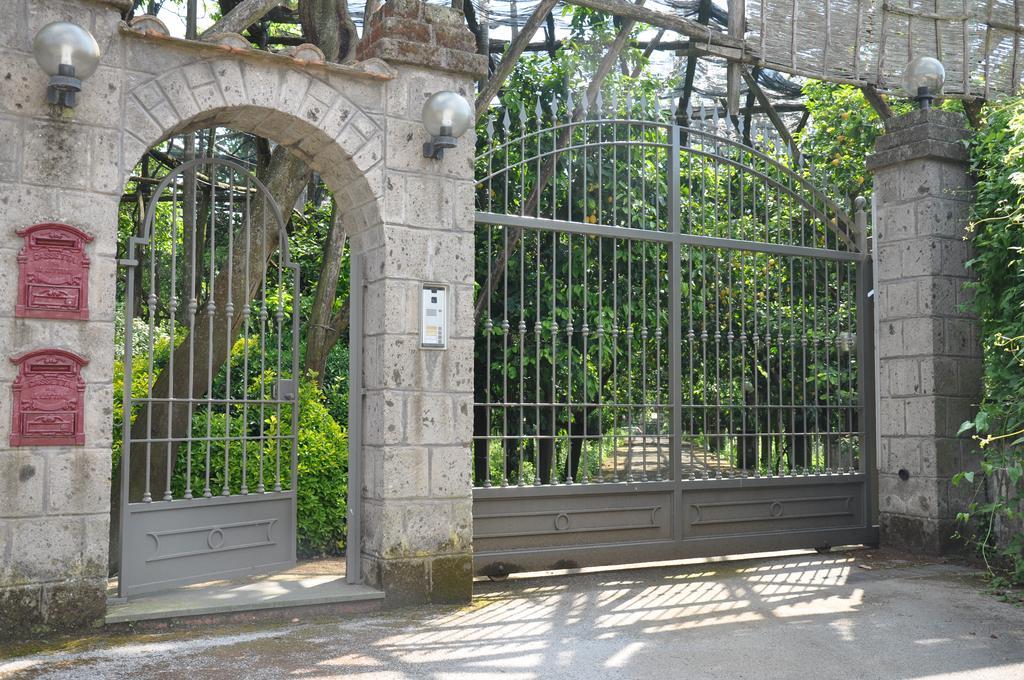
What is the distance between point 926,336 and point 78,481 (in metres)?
5.92

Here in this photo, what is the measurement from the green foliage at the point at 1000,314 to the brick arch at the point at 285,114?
417 cm

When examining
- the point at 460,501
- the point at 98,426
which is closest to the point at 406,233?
the point at 460,501

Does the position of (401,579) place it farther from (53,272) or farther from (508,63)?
(508,63)

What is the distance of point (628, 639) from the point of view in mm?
4930

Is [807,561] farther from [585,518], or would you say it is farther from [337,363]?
[337,363]

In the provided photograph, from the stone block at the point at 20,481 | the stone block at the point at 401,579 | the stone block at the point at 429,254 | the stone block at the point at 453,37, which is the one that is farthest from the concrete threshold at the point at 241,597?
the stone block at the point at 453,37

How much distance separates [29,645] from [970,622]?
4.83 meters

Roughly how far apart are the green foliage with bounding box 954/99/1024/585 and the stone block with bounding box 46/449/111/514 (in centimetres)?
517

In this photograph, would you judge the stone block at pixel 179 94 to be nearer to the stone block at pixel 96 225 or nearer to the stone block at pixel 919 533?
the stone block at pixel 96 225

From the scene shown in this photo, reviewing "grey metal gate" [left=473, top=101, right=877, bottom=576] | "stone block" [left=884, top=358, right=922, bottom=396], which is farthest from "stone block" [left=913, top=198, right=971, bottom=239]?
"stone block" [left=884, top=358, right=922, bottom=396]

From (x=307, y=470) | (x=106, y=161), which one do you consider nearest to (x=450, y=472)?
(x=307, y=470)

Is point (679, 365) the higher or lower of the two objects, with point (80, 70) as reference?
lower

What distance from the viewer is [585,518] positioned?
6.63 m

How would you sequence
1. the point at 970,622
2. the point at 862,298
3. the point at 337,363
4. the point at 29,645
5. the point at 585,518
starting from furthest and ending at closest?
1. the point at 337,363
2. the point at 862,298
3. the point at 585,518
4. the point at 970,622
5. the point at 29,645
